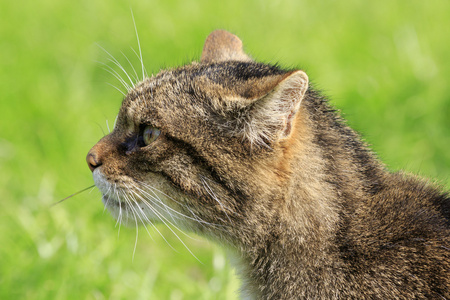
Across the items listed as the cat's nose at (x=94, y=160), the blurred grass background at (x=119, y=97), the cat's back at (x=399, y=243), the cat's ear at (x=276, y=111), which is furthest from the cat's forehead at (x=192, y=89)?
the cat's back at (x=399, y=243)

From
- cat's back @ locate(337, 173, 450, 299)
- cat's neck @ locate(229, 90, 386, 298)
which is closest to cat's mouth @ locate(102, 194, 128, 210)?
cat's neck @ locate(229, 90, 386, 298)

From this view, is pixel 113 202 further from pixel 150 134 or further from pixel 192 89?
pixel 192 89

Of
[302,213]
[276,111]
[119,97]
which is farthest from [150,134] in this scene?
[119,97]

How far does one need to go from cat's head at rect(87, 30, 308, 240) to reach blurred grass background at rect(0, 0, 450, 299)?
585 millimetres

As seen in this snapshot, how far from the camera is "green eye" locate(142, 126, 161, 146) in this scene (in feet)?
10.7

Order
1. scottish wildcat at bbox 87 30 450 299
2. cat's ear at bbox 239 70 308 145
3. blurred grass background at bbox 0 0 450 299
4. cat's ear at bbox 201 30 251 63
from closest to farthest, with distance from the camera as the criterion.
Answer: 1. cat's ear at bbox 239 70 308 145
2. scottish wildcat at bbox 87 30 450 299
3. cat's ear at bbox 201 30 251 63
4. blurred grass background at bbox 0 0 450 299

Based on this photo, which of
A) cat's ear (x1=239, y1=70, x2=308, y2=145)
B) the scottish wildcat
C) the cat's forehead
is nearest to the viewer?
cat's ear (x1=239, y1=70, x2=308, y2=145)

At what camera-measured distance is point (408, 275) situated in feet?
9.66

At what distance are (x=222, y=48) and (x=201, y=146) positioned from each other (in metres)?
1.10

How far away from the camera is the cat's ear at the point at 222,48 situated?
12.9ft

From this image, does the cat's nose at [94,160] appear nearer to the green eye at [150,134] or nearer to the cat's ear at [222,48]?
the green eye at [150,134]

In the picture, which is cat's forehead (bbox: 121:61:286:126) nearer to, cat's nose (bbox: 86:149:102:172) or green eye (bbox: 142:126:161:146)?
green eye (bbox: 142:126:161:146)

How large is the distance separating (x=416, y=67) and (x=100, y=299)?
155 inches

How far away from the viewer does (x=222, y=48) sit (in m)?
4.00
